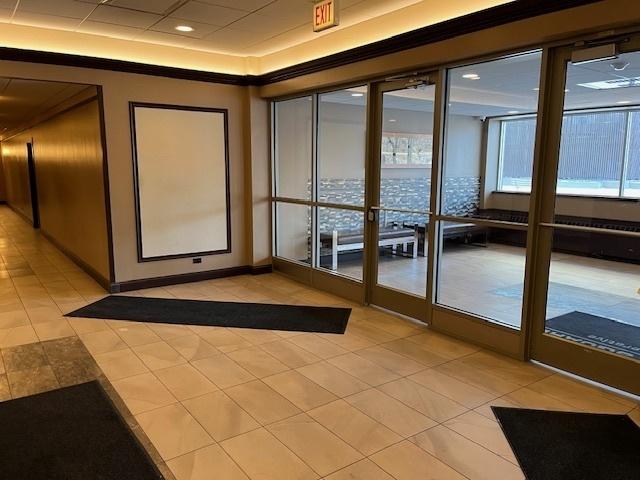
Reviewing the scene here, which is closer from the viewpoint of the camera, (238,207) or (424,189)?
(424,189)

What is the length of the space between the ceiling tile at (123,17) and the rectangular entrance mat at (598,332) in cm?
455

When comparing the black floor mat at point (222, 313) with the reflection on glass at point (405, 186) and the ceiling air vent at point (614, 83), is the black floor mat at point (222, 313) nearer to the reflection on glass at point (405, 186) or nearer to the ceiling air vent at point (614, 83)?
the reflection on glass at point (405, 186)

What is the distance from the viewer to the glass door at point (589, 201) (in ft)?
11.2

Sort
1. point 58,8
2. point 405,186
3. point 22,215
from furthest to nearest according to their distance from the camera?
point 22,215 → point 405,186 → point 58,8

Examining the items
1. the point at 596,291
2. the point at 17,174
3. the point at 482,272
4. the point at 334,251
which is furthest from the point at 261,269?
the point at 17,174

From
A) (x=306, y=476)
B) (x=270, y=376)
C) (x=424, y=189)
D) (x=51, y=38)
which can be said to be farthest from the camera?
(x=51, y=38)

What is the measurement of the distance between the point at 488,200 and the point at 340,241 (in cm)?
187

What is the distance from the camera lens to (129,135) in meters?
5.74

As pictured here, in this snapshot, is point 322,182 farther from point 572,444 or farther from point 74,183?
point 572,444

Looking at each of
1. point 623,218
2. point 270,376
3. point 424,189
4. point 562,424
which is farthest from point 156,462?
point 623,218

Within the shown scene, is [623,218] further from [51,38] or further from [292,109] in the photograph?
[51,38]

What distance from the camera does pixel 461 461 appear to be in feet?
8.52

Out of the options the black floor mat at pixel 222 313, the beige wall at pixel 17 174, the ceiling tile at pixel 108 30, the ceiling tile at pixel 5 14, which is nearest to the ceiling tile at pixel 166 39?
the ceiling tile at pixel 108 30

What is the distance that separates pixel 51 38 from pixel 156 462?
4.60 meters
